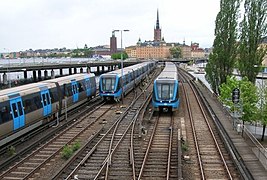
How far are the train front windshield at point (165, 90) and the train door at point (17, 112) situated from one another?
1252 centimetres

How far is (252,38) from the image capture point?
35.7 m

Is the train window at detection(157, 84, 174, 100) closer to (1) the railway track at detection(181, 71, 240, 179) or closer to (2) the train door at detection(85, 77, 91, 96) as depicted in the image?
(1) the railway track at detection(181, 71, 240, 179)

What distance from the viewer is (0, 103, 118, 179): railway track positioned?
47.6ft

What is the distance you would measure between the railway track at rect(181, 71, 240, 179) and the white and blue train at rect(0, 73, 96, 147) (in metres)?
9.32

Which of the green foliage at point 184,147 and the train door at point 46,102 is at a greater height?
the train door at point 46,102

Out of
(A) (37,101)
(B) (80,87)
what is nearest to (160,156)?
(A) (37,101)

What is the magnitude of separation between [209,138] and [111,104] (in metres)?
15.4

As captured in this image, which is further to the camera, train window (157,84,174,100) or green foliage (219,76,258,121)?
green foliage (219,76,258,121)

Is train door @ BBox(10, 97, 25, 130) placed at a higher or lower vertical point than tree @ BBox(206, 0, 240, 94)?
lower

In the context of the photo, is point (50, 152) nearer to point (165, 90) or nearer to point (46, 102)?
point (46, 102)

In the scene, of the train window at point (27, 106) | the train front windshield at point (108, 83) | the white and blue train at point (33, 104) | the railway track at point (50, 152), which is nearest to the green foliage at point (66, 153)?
the railway track at point (50, 152)

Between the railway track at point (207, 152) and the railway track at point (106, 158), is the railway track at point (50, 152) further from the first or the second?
the railway track at point (207, 152)

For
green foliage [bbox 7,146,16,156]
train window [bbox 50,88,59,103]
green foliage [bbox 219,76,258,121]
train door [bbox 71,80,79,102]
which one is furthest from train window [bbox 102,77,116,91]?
green foliage [bbox 7,146,16,156]

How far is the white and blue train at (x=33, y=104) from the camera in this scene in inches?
674
